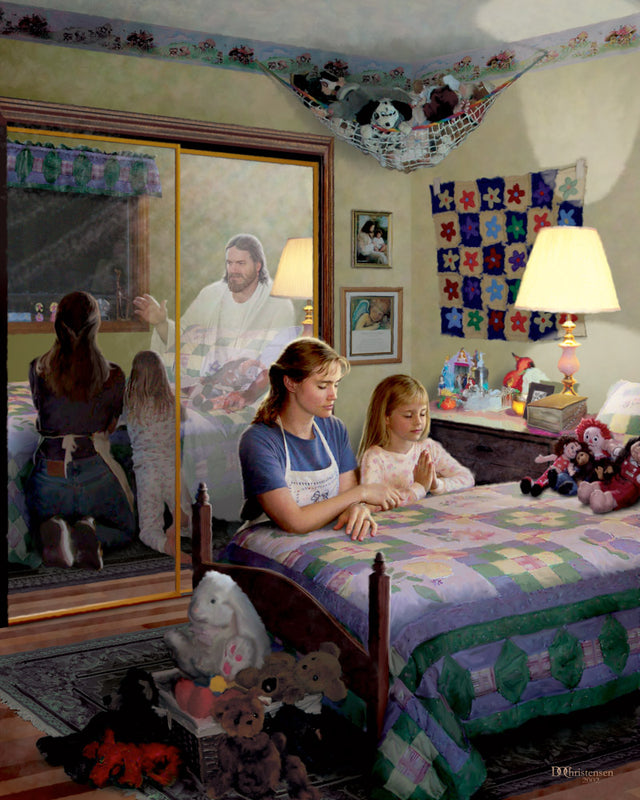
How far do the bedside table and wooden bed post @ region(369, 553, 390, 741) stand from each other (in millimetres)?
2083

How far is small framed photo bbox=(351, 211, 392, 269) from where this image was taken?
5301mm

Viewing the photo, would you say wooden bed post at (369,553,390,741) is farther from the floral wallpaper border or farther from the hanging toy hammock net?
the hanging toy hammock net

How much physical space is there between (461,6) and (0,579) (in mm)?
3182

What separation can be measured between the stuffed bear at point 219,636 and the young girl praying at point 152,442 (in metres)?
1.65

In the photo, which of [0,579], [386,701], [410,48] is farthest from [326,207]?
[386,701]

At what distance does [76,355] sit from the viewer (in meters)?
4.27

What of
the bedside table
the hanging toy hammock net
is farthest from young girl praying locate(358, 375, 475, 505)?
the hanging toy hammock net

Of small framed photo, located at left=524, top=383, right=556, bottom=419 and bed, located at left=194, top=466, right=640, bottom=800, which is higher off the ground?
small framed photo, located at left=524, top=383, right=556, bottom=419

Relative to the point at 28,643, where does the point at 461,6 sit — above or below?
above

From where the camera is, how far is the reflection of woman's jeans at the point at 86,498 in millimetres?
4238

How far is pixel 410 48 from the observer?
5.03m

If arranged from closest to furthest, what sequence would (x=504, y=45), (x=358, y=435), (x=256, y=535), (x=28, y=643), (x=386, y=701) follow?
(x=386, y=701) → (x=256, y=535) → (x=28, y=643) → (x=504, y=45) → (x=358, y=435)

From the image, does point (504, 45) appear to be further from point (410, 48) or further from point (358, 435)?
point (358, 435)

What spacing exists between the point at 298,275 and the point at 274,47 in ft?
3.72
